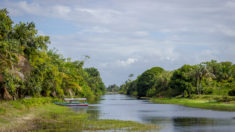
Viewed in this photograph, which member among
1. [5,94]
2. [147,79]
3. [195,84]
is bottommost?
[5,94]

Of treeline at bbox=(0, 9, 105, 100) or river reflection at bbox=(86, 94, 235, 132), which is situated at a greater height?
treeline at bbox=(0, 9, 105, 100)

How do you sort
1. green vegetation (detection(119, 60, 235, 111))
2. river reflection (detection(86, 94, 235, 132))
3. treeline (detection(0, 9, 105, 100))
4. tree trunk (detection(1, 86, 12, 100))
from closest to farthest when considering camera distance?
river reflection (detection(86, 94, 235, 132)) → treeline (detection(0, 9, 105, 100)) → tree trunk (detection(1, 86, 12, 100)) → green vegetation (detection(119, 60, 235, 111))

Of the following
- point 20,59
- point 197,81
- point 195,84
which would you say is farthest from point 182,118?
point 195,84

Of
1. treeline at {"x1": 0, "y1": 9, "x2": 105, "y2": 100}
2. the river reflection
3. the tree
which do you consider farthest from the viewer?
the tree

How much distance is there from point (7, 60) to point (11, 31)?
7543 millimetres

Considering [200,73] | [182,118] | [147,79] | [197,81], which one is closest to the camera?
[182,118]

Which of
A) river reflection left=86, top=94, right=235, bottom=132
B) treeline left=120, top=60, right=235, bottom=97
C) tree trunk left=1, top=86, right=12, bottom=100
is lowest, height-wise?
river reflection left=86, top=94, right=235, bottom=132

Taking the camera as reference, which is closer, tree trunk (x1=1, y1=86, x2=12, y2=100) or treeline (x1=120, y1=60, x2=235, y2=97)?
tree trunk (x1=1, y1=86, x2=12, y2=100)

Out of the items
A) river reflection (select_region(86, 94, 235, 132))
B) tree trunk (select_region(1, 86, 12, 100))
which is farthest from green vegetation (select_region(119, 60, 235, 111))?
tree trunk (select_region(1, 86, 12, 100))

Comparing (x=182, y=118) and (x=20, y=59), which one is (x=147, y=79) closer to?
(x=182, y=118)

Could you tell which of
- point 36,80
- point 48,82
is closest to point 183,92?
point 48,82

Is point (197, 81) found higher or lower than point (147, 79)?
lower

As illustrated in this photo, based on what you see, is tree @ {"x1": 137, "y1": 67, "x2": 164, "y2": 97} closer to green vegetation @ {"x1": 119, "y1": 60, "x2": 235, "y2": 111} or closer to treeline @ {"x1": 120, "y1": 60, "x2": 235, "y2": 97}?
treeline @ {"x1": 120, "y1": 60, "x2": 235, "y2": 97}

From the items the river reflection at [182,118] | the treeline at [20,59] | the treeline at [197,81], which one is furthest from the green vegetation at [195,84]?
the treeline at [20,59]
